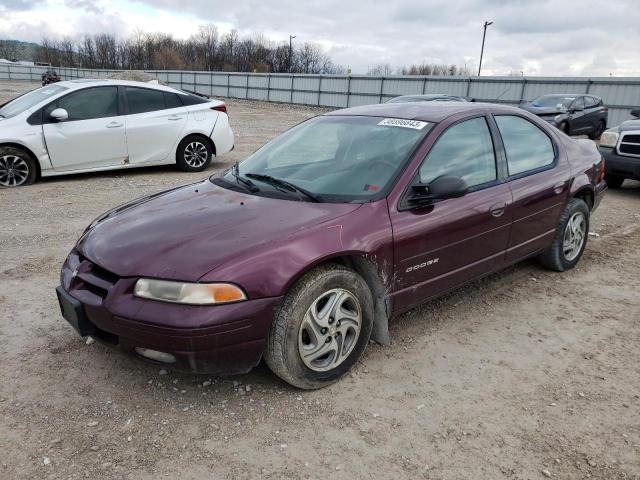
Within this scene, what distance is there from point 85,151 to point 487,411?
7093mm

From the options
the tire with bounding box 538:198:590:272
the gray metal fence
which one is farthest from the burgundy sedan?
the gray metal fence

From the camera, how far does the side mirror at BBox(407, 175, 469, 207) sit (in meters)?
3.12

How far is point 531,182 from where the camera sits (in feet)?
13.1

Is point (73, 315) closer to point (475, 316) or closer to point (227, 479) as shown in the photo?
point (227, 479)

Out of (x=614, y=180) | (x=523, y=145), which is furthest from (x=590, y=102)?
(x=523, y=145)

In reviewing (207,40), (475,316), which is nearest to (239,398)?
(475,316)

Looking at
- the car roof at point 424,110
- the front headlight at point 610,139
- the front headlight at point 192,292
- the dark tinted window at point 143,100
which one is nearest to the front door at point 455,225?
the car roof at point 424,110

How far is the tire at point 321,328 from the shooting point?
2676mm

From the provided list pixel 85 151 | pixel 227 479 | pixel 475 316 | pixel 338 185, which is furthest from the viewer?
pixel 85 151

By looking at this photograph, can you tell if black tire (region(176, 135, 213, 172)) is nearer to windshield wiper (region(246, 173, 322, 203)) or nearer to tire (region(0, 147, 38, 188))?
tire (region(0, 147, 38, 188))

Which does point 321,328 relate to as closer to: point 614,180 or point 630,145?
point 630,145

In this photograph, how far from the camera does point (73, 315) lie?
2.77 meters

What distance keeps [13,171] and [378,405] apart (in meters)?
6.92

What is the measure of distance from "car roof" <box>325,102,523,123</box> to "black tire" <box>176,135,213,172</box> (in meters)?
5.32
